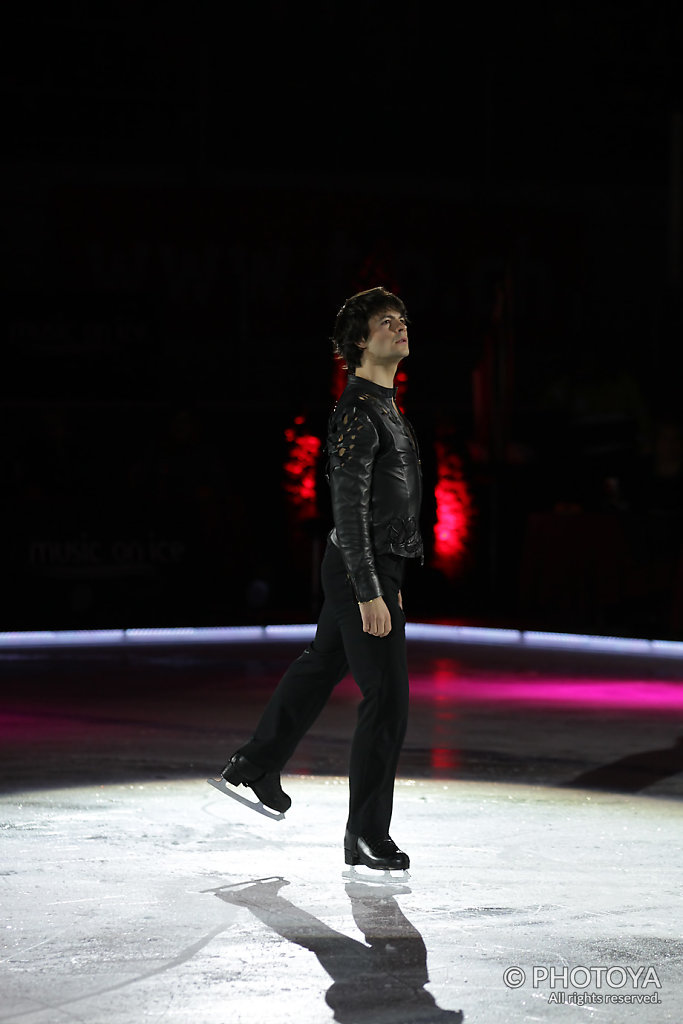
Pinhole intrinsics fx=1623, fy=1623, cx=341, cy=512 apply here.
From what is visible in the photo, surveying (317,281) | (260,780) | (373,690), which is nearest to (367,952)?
(373,690)

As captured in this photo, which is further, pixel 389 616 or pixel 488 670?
pixel 488 670

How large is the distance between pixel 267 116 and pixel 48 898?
2053cm

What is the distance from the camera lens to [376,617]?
5379mm

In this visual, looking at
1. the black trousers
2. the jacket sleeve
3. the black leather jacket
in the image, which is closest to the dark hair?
the black leather jacket

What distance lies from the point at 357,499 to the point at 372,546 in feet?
0.55

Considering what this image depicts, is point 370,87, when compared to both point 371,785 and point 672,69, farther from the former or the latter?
point 371,785

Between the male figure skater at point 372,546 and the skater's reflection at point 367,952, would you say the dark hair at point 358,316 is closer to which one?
the male figure skater at point 372,546

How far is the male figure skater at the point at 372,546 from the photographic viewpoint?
17.7 feet

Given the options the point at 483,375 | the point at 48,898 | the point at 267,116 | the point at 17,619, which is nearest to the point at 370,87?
the point at 267,116

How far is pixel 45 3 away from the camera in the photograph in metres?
23.5

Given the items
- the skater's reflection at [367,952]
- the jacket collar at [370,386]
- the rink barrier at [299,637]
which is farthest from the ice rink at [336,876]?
the rink barrier at [299,637]

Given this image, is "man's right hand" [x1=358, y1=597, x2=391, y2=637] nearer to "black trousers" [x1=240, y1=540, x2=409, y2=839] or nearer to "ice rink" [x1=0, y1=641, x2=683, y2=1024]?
"black trousers" [x1=240, y1=540, x2=409, y2=839]

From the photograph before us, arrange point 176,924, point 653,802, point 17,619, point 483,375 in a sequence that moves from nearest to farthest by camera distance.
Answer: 1. point 176,924
2. point 653,802
3. point 17,619
4. point 483,375

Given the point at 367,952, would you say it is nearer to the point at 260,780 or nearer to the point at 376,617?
the point at 376,617
